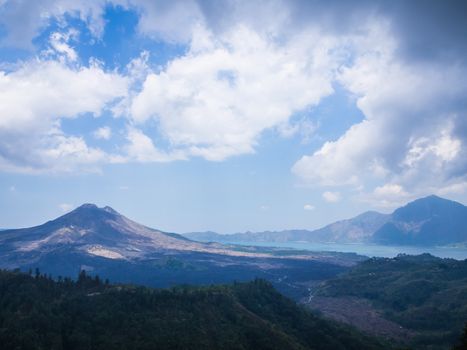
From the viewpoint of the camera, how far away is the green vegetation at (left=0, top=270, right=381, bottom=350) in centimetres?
7275

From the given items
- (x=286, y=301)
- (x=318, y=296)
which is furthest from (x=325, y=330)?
(x=318, y=296)

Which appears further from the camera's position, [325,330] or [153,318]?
[325,330]

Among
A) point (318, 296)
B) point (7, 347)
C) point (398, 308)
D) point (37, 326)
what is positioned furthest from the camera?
point (318, 296)

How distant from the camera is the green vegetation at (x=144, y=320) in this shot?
72.8 m

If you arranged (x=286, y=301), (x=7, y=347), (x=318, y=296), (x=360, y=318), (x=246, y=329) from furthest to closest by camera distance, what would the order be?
1. (x=318, y=296)
2. (x=360, y=318)
3. (x=286, y=301)
4. (x=246, y=329)
5. (x=7, y=347)

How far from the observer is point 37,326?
73.9m

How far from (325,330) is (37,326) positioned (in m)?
65.7

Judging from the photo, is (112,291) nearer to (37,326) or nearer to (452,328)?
(37,326)

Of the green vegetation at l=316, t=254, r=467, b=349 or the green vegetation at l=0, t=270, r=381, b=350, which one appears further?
the green vegetation at l=316, t=254, r=467, b=349

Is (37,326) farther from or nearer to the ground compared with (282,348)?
farther from the ground

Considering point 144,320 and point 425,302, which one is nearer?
point 144,320

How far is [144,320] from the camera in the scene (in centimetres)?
8138

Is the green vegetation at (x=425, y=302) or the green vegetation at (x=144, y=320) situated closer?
the green vegetation at (x=144, y=320)

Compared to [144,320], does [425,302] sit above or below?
below
